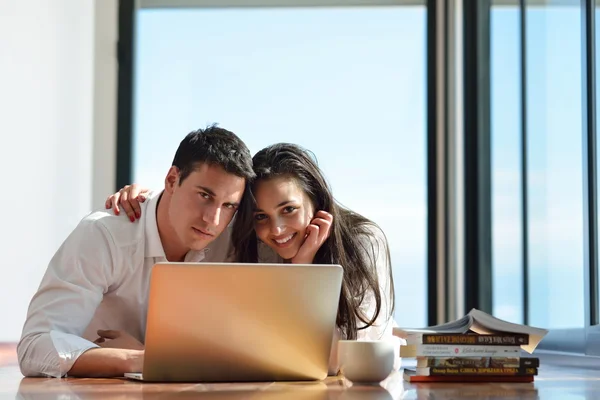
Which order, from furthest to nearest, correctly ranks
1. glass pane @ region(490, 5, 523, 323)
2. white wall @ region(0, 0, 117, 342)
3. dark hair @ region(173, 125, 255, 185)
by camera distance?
1. glass pane @ region(490, 5, 523, 323)
2. white wall @ region(0, 0, 117, 342)
3. dark hair @ region(173, 125, 255, 185)

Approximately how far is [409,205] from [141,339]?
2.39 m

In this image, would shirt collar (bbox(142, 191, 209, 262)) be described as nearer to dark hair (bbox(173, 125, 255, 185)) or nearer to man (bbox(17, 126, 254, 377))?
man (bbox(17, 126, 254, 377))

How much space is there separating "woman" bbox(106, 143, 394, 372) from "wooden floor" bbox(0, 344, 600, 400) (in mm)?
555

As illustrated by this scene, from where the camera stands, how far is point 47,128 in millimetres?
3789

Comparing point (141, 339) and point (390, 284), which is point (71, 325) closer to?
point (141, 339)

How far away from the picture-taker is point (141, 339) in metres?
2.53

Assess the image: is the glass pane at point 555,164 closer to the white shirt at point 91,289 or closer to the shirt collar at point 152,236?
the white shirt at point 91,289

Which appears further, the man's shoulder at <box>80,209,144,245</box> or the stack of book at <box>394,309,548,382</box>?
the man's shoulder at <box>80,209,144,245</box>

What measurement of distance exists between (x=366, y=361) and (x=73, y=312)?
814 mm

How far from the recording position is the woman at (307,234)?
2.55m

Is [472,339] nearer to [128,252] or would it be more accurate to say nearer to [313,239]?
[313,239]

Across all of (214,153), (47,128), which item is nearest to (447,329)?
(214,153)

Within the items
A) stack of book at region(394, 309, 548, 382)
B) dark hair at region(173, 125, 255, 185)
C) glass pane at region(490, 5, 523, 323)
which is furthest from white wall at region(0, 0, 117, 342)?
glass pane at region(490, 5, 523, 323)

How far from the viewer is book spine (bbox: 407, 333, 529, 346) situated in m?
1.90
